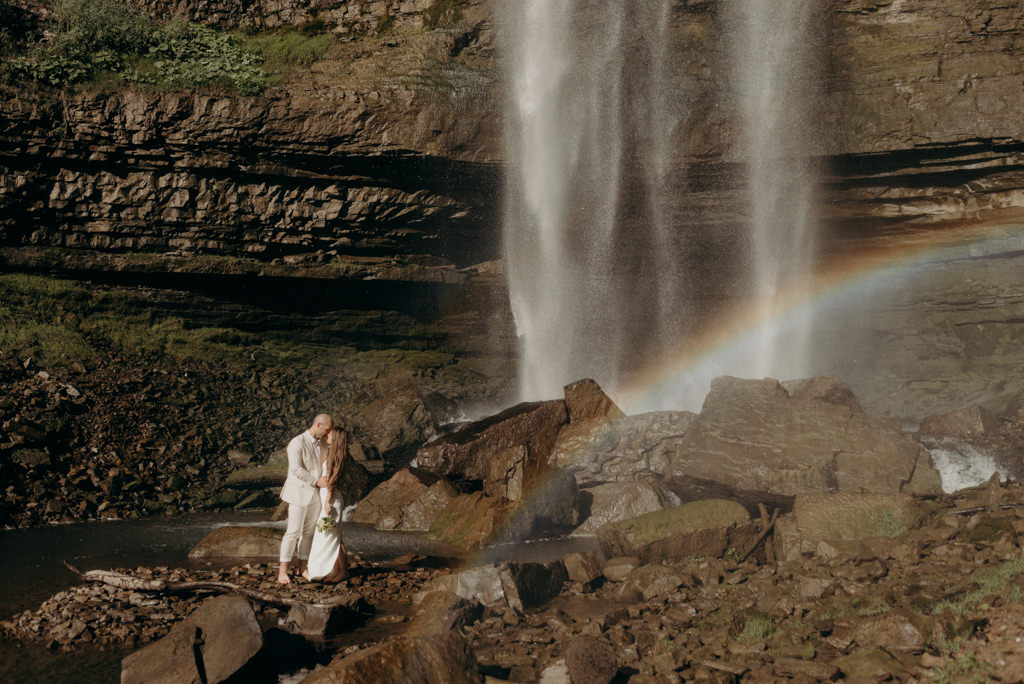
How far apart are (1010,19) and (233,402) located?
2107 centimetres

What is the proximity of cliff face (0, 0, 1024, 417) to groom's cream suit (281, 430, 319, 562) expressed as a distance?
39.1ft

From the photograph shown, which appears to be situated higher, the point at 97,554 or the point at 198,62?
the point at 198,62

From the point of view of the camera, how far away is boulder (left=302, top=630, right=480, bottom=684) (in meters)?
4.50

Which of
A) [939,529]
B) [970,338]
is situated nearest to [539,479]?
[939,529]

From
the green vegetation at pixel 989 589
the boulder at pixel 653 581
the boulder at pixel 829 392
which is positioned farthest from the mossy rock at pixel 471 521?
the boulder at pixel 829 392

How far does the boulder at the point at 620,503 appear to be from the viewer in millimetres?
10922

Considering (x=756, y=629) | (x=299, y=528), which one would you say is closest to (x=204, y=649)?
(x=299, y=528)

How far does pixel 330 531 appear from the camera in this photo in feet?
24.3

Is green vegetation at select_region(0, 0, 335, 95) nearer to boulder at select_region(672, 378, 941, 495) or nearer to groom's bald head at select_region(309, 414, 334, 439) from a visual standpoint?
groom's bald head at select_region(309, 414, 334, 439)

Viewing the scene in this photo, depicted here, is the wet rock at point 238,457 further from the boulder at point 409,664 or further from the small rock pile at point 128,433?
the boulder at point 409,664

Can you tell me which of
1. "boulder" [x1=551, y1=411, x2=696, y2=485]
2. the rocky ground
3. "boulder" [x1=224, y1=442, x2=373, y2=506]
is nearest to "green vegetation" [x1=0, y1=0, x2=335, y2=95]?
"boulder" [x1=224, y1=442, x2=373, y2=506]

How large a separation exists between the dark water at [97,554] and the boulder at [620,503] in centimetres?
58

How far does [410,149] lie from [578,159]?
4676 mm

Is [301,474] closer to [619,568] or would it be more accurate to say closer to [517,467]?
[619,568]
